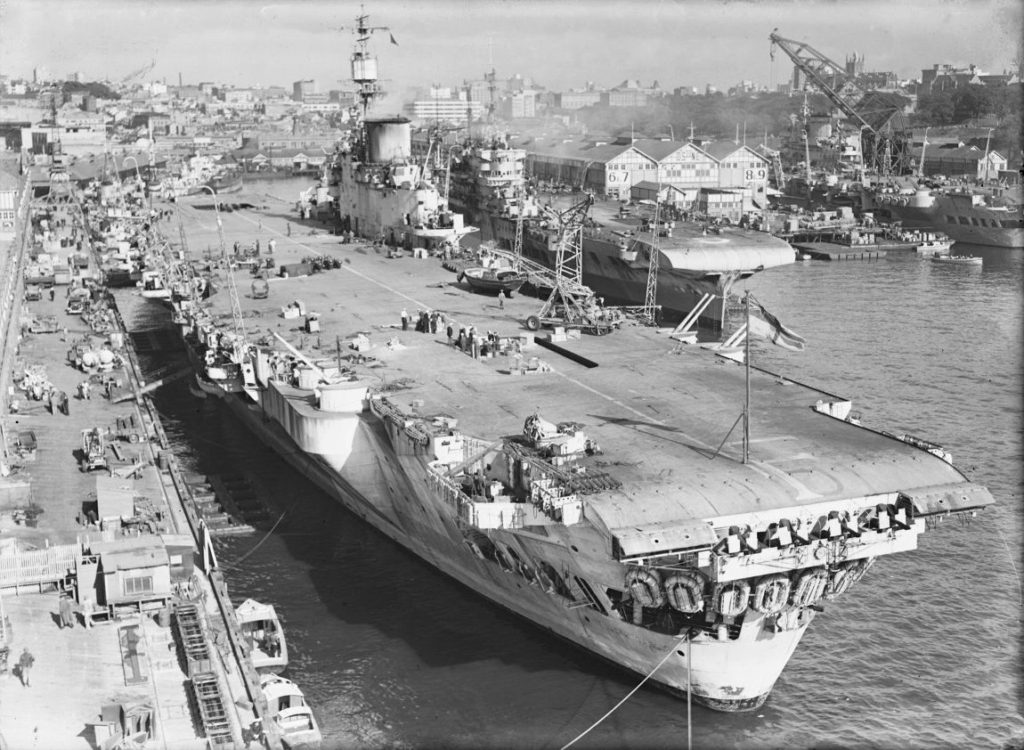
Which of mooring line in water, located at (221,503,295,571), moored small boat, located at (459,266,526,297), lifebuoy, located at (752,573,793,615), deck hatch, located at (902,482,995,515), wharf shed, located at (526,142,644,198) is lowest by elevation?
mooring line in water, located at (221,503,295,571)

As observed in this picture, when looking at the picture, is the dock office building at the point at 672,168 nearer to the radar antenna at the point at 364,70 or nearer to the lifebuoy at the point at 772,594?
the radar antenna at the point at 364,70

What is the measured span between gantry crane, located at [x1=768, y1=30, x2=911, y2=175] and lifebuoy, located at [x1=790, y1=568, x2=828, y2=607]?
274ft

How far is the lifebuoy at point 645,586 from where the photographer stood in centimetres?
1861

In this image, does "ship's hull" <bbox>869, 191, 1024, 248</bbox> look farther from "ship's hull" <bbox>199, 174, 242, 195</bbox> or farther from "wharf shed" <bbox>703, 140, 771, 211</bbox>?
"ship's hull" <bbox>199, 174, 242, 195</bbox>

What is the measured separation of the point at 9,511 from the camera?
24359mm

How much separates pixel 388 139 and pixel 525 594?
120 feet

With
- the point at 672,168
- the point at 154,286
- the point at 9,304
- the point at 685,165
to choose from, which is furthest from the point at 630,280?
the point at 685,165

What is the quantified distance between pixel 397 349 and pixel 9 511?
10.3 metres

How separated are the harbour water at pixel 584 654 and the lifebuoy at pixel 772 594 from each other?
210cm

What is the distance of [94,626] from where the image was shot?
19.5 metres

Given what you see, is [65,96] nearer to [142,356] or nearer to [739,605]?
[142,356]

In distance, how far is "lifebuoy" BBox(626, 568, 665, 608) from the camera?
18609mm

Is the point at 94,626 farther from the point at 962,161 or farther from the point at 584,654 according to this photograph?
the point at 962,161

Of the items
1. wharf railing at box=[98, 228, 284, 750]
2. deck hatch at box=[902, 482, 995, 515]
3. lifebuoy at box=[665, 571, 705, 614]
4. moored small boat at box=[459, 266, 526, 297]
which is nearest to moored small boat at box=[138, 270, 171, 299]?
wharf railing at box=[98, 228, 284, 750]
